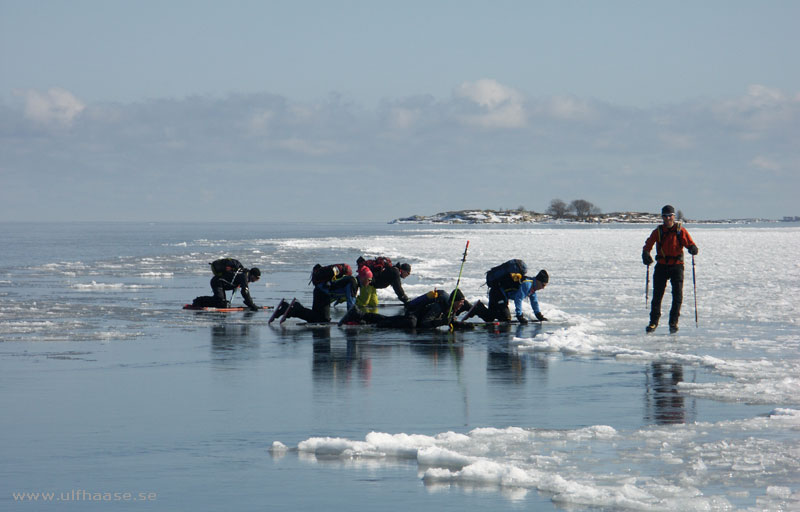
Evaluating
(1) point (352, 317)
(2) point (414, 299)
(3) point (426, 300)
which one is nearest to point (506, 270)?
(3) point (426, 300)

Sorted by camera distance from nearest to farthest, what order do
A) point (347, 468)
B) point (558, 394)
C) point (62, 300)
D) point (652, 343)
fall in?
1. point (347, 468)
2. point (558, 394)
3. point (652, 343)
4. point (62, 300)

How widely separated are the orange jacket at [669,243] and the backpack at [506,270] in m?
2.09

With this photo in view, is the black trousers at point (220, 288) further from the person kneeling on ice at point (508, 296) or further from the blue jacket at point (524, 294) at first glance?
the blue jacket at point (524, 294)

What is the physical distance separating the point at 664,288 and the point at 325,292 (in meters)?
5.89

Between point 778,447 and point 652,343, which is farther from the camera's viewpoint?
point 652,343

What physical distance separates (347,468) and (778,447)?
10.6 feet

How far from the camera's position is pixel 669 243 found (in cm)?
1454

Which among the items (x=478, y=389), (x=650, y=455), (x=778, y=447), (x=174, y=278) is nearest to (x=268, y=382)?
(x=478, y=389)

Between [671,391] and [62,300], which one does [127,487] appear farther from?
[62,300]

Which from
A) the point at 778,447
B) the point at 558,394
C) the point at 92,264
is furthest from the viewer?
the point at 92,264

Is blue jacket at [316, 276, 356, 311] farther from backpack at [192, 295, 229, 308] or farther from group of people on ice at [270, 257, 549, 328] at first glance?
backpack at [192, 295, 229, 308]

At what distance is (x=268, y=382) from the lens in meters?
10.2

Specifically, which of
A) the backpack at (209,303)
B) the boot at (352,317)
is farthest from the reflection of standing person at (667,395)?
the backpack at (209,303)

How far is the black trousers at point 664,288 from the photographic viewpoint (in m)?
14.4
